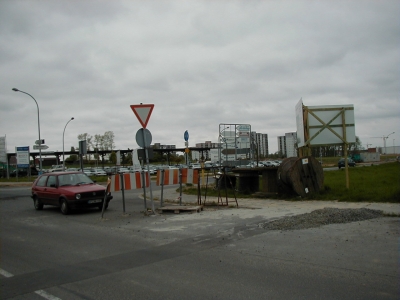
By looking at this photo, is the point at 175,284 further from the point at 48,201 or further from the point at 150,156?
the point at 48,201

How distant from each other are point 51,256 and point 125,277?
2.50 metres

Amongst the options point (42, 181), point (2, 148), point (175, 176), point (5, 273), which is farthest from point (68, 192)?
point (2, 148)

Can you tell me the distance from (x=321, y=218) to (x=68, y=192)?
9084 millimetres

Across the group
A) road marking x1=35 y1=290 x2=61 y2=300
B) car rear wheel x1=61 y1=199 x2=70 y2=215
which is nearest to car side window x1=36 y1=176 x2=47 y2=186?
car rear wheel x1=61 y1=199 x2=70 y2=215

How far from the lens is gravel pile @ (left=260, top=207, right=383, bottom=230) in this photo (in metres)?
9.31

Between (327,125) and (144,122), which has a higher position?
(144,122)

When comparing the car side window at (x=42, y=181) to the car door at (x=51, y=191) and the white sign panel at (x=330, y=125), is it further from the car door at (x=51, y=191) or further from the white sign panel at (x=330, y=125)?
the white sign panel at (x=330, y=125)

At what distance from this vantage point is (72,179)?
15.3m

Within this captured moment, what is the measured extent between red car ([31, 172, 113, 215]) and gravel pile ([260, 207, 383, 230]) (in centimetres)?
658

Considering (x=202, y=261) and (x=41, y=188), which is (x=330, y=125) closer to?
(x=202, y=261)

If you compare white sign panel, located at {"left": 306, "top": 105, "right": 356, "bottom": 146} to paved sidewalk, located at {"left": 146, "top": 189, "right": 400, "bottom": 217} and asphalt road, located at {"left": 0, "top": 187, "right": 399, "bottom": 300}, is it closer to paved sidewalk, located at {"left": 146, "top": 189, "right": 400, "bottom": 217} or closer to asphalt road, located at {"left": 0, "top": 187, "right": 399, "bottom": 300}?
paved sidewalk, located at {"left": 146, "top": 189, "right": 400, "bottom": 217}

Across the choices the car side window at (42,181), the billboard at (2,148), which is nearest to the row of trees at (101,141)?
the billboard at (2,148)

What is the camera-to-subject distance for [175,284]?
5.48 metres

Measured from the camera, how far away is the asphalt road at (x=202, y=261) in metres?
5.16
